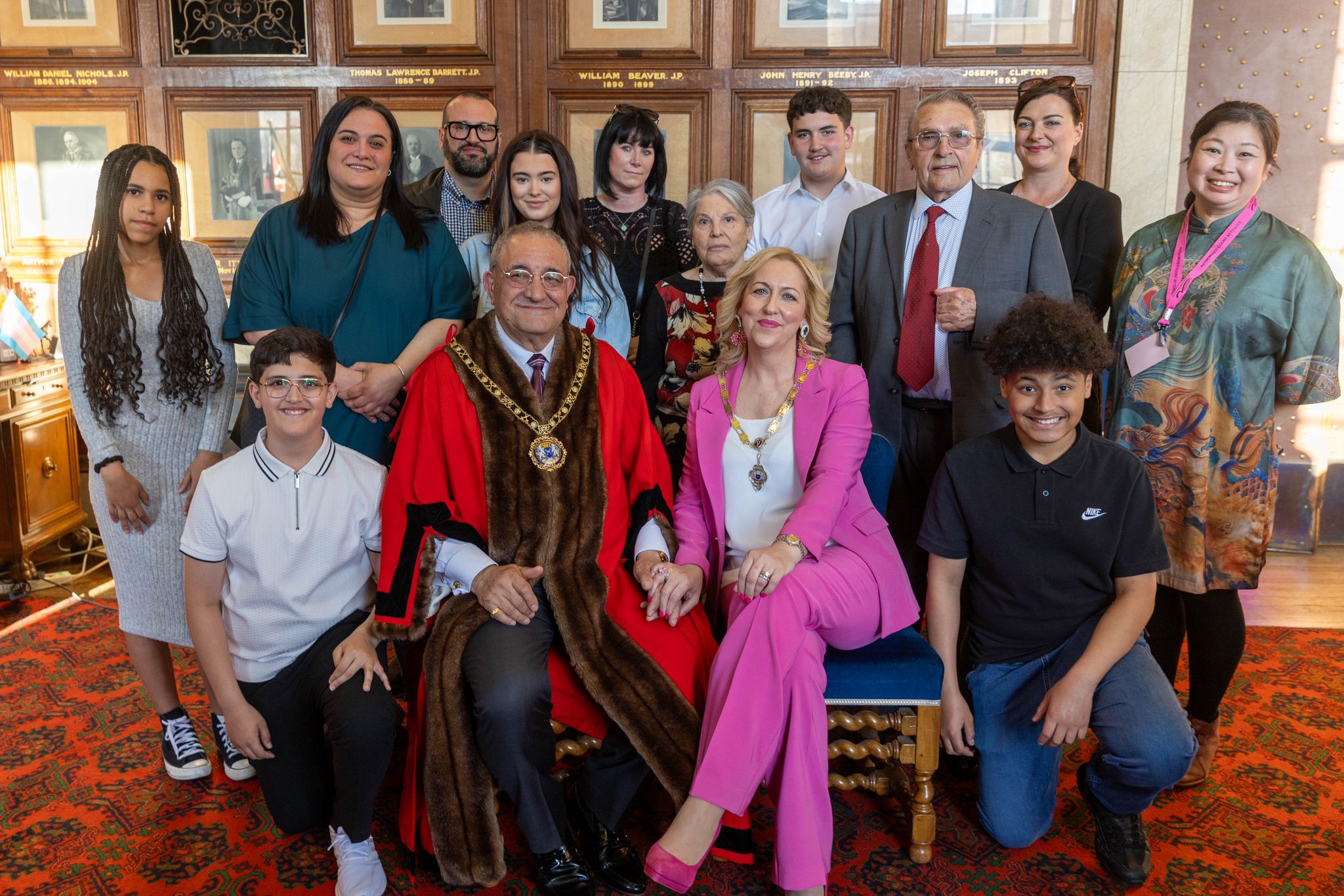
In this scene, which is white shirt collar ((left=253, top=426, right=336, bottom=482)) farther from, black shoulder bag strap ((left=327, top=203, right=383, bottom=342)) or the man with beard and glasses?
the man with beard and glasses

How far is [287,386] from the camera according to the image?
8.15 ft

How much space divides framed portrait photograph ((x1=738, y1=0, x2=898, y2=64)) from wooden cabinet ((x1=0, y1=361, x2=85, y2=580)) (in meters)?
3.86

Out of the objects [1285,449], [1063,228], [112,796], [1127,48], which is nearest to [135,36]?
[112,796]

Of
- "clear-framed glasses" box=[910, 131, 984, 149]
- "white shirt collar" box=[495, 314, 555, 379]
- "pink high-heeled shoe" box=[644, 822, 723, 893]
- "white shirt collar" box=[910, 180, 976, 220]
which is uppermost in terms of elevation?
"clear-framed glasses" box=[910, 131, 984, 149]

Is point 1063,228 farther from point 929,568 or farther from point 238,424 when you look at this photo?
point 238,424

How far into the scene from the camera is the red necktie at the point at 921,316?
305cm

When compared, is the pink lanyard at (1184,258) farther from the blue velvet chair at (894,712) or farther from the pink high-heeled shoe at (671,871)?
the pink high-heeled shoe at (671,871)

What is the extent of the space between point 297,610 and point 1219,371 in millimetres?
2774

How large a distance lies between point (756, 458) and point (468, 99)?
7.21ft

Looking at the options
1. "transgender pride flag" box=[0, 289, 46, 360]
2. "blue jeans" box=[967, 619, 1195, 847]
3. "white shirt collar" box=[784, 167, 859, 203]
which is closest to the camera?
"blue jeans" box=[967, 619, 1195, 847]

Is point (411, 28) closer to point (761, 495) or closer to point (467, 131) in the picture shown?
point (467, 131)

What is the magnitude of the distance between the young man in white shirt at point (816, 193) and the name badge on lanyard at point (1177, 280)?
1.11 m

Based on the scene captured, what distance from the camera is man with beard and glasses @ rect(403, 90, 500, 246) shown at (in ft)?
12.6

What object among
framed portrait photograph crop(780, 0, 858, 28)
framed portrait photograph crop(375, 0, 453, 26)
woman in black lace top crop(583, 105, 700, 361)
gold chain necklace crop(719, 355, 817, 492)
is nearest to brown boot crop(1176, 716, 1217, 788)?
gold chain necklace crop(719, 355, 817, 492)
